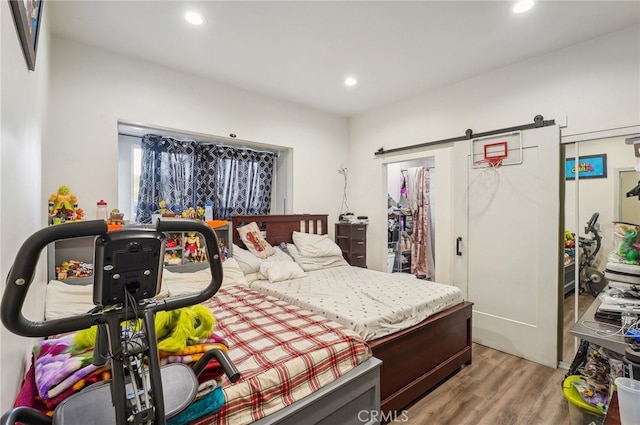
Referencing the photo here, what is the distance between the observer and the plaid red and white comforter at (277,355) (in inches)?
47.3

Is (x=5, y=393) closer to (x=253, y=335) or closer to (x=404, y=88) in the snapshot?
(x=253, y=335)

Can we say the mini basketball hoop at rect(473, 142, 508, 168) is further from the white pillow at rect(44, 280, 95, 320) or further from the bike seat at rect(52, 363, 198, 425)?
the white pillow at rect(44, 280, 95, 320)

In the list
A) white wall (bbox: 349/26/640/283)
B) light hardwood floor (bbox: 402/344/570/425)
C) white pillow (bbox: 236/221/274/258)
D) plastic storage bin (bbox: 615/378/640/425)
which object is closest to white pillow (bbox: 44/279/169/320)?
white pillow (bbox: 236/221/274/258)

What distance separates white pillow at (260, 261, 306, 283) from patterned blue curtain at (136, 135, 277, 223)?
1084mm

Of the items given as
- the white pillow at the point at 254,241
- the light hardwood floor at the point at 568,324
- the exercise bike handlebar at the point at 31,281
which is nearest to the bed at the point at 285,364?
the exercise bike handlebar at the point at 31,281

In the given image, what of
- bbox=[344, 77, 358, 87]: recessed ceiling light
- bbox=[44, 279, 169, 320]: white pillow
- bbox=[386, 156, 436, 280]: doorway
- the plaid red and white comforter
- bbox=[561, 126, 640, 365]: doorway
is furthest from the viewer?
bbox=[386, 156, 436, 280]: doorway

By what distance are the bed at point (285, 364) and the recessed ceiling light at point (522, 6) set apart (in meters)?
2.49

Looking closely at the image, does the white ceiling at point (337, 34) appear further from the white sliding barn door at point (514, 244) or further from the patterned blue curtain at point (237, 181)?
the patterned blue curtain at point (237, 181)

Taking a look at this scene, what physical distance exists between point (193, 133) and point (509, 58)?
3.22m

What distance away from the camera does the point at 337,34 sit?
2.43 metres

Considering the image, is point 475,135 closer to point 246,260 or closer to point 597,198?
point 597,198

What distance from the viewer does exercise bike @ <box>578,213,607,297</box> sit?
2.43 metres

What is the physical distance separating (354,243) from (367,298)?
72.3 inches

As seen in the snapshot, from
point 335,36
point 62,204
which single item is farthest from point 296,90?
point 62,204
